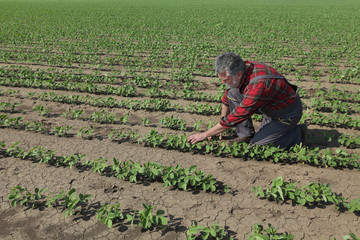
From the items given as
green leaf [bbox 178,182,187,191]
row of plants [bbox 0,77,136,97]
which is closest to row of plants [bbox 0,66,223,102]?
row of plants [bbox 0,77,136,97]

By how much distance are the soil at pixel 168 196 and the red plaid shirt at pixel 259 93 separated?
878mm

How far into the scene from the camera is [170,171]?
382cm

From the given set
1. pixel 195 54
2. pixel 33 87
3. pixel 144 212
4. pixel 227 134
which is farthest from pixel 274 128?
pixel 195 54

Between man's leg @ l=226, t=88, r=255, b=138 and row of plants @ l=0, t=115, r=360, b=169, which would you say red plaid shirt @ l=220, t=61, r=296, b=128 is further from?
row of plants @ l=0, t=115, r=360, b=169

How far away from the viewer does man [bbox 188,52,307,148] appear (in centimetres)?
379

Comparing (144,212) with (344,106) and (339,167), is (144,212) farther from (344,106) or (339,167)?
(344,106)

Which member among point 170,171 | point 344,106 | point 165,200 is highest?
point 344,106

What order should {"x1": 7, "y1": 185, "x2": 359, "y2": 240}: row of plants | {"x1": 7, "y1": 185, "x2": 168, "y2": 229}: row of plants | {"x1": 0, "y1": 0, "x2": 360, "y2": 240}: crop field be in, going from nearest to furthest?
{"x1": 7, "y1": 185, "x2": 359, "y2": 240}: row of plants, {"x1": 7, "y1": 185, "x2": 168, "y2": 229}: row of plants, {"x1": 0, "y1": 0, "x2": 360, "y2": 240}: crop field

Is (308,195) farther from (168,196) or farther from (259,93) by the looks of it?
(168,196)

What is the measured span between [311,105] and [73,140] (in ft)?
16.7

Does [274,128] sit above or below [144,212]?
above

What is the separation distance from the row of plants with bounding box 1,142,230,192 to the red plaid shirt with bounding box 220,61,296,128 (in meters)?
0.91

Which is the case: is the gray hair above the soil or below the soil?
above

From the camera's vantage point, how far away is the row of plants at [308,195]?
11.0ft
